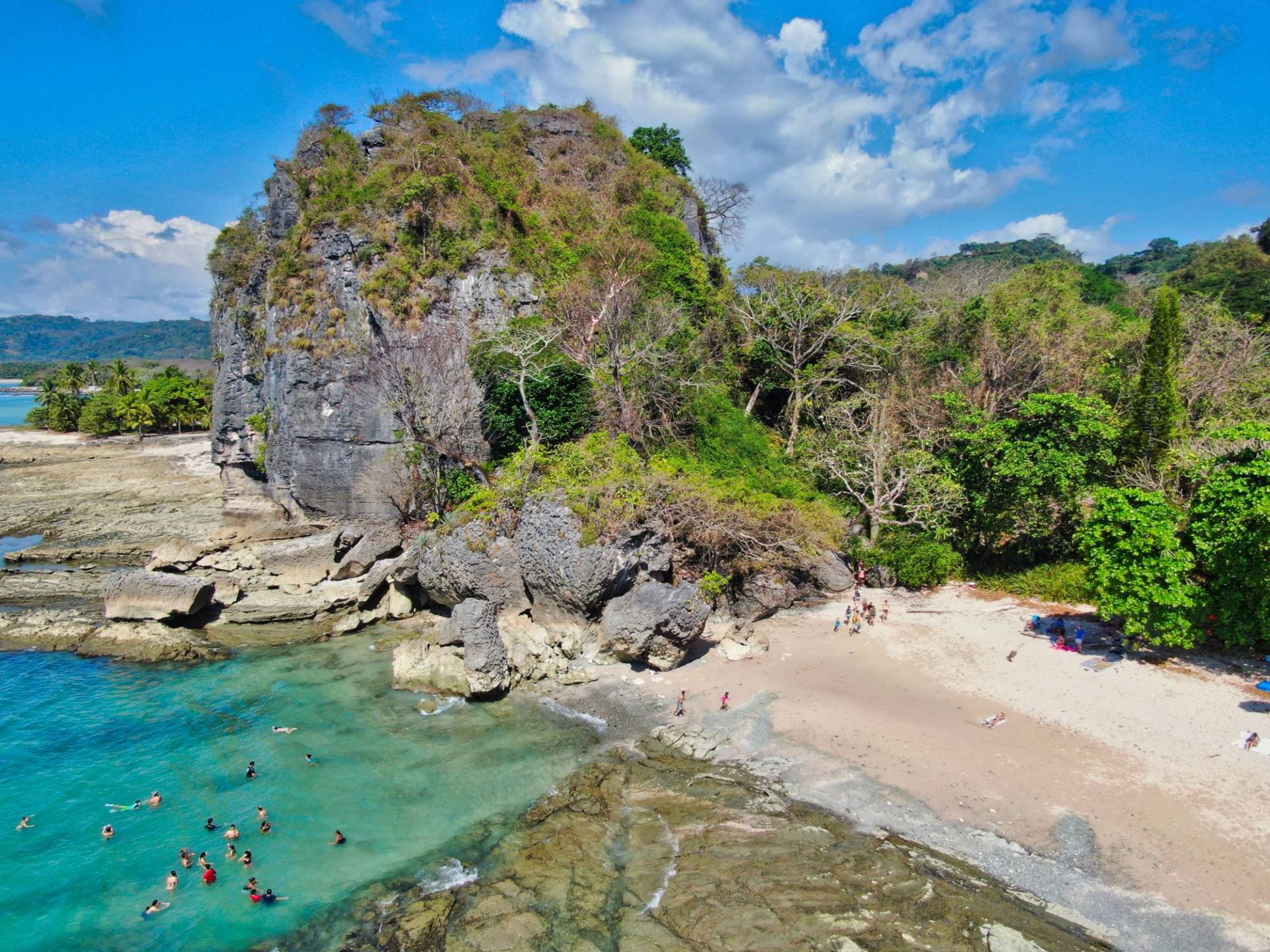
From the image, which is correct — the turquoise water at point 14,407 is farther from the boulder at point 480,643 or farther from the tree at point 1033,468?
the tree at point 1033,468

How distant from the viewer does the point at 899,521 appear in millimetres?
26188

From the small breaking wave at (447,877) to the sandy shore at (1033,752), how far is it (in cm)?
697

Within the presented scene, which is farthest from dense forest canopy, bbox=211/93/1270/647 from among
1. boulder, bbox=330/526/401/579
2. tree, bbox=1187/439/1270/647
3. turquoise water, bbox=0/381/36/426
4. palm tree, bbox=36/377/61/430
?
turquoise water, bbox=0/381/36/426

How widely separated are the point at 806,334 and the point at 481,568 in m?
19.7

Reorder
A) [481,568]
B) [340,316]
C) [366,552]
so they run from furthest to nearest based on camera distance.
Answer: [340,316] < [366,552] < [481,568]

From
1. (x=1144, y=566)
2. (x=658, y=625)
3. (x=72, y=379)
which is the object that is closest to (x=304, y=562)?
(x=658, y=625)

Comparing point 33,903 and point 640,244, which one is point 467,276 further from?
point 33,903

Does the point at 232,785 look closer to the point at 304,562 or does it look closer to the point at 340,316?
the point at 304,562

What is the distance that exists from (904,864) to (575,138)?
39705mm

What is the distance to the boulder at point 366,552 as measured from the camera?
2828cm

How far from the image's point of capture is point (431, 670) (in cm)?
2014

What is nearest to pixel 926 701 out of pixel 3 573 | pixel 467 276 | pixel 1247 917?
pixel 1247 917

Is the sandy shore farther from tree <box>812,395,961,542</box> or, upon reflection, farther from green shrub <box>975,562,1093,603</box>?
tree <box>812,395,961,542</box>

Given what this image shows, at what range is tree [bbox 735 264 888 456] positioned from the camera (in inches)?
1228
